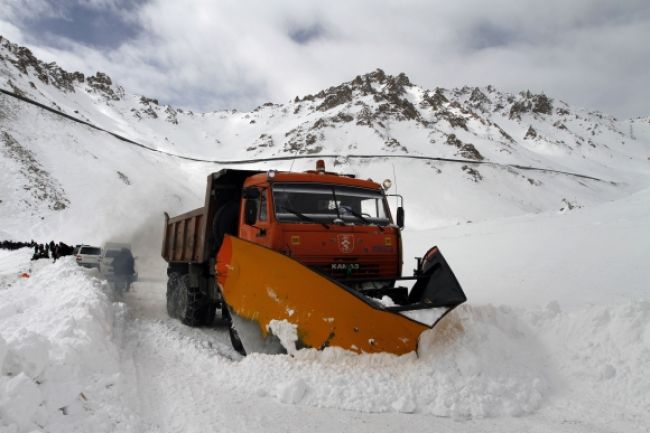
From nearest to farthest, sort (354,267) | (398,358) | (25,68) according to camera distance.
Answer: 1. (398,358)
2. (354,267)
3. (25,68)

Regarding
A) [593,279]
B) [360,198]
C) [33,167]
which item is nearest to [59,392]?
[360,198]

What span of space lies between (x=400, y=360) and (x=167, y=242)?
7629 millimetres

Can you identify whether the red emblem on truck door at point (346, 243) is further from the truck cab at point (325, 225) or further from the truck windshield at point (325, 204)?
the truck windshield at point (325, 204)

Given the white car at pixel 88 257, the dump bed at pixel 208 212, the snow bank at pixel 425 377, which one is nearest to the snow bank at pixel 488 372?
the snow bank at pixel 425 377

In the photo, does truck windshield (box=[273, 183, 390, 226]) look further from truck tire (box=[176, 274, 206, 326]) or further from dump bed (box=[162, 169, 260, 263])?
truck tire (box=[176, 274, 206, 326])

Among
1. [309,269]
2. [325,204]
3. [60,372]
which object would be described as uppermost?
[325,204]

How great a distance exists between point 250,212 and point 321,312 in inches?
90.5

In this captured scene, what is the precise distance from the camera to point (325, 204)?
6199 millimetres

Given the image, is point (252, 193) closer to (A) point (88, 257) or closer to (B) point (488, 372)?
(B) point (488, 372)

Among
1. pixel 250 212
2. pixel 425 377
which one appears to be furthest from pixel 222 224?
pixel 425 377

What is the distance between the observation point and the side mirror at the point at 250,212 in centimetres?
618

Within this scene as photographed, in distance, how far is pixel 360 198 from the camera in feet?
21.9

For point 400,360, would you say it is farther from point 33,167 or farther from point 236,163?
point 236,163

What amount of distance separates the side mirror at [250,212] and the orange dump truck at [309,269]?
0.06ft
